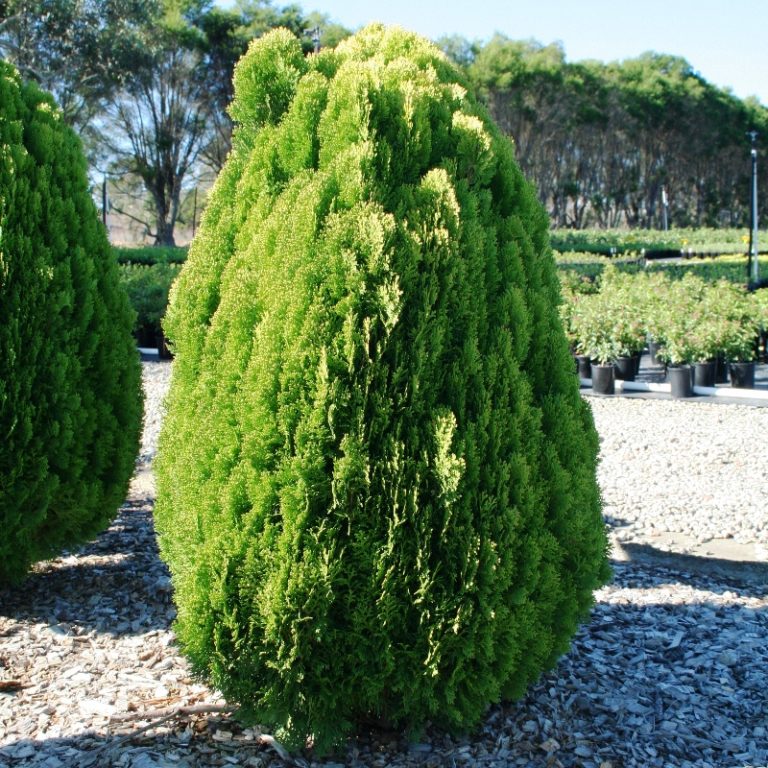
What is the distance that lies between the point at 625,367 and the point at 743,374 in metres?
1.46

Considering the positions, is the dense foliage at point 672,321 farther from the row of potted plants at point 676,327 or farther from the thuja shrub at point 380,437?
the thuja shrub at point 380,437

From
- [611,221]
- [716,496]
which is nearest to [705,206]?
[611,221]

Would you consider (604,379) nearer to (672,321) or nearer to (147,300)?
(672,321)

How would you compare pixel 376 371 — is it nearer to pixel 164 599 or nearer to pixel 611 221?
pixel 164 599

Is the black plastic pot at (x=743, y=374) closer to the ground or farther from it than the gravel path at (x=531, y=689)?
farther from it

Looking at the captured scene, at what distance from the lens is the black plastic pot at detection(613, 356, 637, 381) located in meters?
11.2

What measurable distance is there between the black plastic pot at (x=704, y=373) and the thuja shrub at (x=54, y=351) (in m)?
8.20

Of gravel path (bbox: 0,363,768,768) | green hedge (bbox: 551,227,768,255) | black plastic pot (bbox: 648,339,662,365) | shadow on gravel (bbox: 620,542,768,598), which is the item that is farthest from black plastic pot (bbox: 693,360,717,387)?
green hedge (bbox: 551,227,768,255)

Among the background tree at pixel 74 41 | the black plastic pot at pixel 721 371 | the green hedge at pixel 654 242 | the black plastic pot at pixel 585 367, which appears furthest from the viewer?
the green hedge at pixel 654 242

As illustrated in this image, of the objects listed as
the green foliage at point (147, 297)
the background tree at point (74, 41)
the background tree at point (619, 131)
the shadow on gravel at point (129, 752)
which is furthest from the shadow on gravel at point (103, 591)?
the background tree at point (619, 131)

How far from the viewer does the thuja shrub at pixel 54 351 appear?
3.66 m

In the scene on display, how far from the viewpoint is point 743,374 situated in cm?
1050

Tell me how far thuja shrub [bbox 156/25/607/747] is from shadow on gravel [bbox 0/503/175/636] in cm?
A: 131

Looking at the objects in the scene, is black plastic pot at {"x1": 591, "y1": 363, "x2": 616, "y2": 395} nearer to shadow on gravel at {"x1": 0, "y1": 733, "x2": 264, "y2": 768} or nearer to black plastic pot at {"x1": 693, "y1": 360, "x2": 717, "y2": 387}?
black plastic pot at {"x1": 693, "y1": 360, "x2": 717, "y2": 387}
